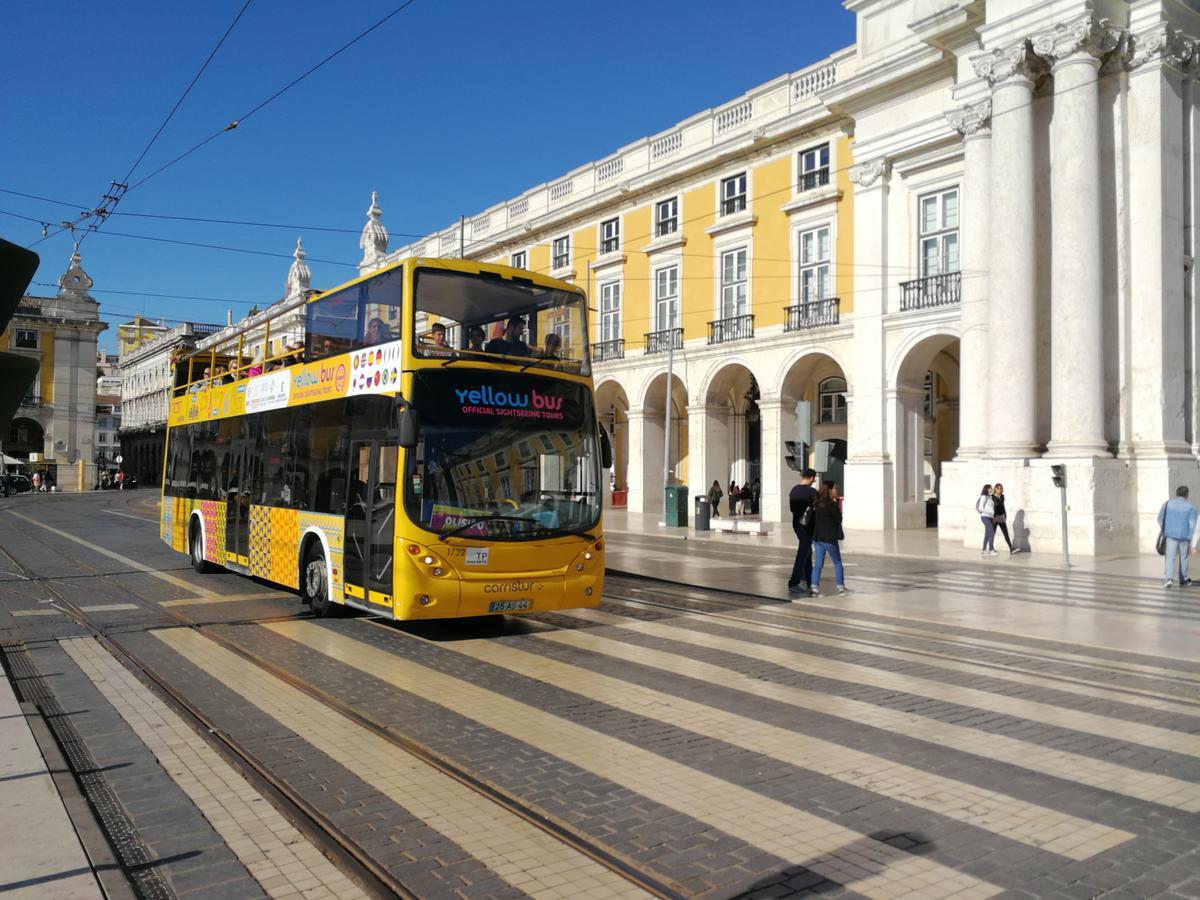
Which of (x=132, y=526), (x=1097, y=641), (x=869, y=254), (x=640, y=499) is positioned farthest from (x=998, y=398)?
(x=132, y=526)

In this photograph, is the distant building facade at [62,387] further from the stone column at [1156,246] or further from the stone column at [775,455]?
the stone column at [1156,246]

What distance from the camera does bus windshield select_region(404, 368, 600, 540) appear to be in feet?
31.5

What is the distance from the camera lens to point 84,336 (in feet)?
Answer: 251

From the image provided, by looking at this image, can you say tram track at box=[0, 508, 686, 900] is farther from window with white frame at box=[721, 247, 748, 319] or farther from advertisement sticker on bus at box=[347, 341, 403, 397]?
window with white frame at box=[721, 247, 748, 319]

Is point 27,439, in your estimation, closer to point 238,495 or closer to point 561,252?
point 561,252

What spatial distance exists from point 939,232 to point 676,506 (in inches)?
430

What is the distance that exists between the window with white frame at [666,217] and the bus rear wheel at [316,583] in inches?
1056

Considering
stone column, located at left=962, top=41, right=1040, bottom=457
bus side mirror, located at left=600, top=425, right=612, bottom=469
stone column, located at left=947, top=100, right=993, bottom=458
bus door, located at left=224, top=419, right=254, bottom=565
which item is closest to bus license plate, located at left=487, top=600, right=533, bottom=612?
bus side mirror, located at left=600, top=425, right=612, bottom=469

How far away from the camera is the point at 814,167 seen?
30.6 meters

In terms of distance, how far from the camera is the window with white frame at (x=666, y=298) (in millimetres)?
36219

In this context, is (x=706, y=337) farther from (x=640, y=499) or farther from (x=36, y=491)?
(x=36, y=491)

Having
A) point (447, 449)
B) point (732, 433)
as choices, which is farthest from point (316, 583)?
point (732, 433)

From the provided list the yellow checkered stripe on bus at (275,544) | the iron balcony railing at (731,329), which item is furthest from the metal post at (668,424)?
the yellow checkered stripe on bus at (275,544)

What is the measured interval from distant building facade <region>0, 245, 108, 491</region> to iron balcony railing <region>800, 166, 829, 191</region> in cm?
6236
